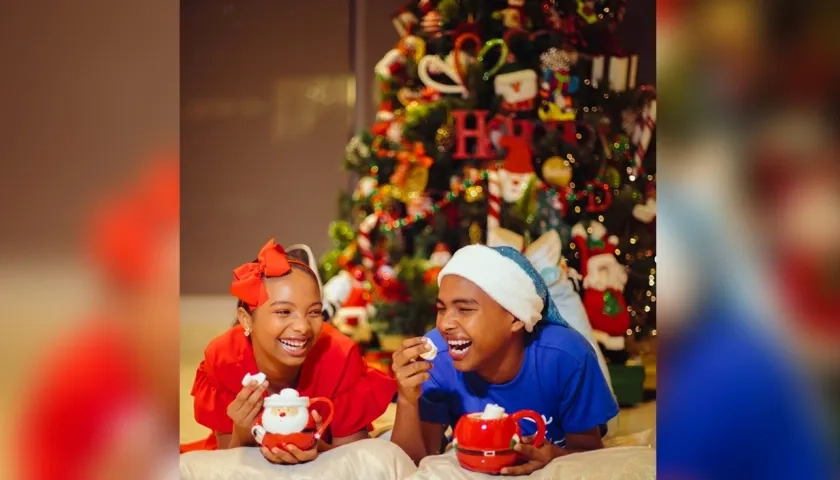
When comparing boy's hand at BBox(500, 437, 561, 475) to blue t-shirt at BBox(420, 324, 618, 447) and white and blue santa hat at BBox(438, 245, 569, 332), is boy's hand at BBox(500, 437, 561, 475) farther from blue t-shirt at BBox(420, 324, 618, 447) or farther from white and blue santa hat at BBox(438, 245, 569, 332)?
white and blue santa hat at BBox(438, 245, 569, 332)

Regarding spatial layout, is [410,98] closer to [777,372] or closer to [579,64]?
[579,64]

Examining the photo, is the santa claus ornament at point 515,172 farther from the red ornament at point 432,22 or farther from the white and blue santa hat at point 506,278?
the white and blue santa hat at point 506,278

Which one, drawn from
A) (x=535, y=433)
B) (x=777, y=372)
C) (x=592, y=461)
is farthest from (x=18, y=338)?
(x=777, y=372)

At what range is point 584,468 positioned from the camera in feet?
5.84

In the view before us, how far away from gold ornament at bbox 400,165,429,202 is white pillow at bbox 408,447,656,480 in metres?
1.40

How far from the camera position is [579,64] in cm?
308

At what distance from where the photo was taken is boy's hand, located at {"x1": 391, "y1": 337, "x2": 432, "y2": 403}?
1.82 m

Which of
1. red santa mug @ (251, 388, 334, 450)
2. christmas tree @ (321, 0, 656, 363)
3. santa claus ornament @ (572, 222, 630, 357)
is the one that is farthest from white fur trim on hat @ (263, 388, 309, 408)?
santa claus ornament @ (572, 222, 630, 357)

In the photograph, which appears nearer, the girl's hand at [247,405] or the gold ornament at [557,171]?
the girl's hand at [247,405]

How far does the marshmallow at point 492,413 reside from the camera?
1.78 meters

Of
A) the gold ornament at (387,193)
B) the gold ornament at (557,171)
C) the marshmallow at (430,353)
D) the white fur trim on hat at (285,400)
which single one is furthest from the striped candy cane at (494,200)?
the white fur trim on hat at (285,400)

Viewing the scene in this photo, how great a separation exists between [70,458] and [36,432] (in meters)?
0.08

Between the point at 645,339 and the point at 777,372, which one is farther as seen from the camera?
the point at 645,339

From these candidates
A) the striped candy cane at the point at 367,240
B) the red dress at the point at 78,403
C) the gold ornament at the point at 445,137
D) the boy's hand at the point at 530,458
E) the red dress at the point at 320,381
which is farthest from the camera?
the striped candy cane at the point at 367,240
